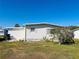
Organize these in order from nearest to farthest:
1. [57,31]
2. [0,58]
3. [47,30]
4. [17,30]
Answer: [0,58] → [57,31] → [47,30] → [17,30]

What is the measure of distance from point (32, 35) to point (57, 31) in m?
7.03

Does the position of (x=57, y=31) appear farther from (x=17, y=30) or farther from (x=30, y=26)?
(x=17, y=30)

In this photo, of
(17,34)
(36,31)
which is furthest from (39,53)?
(17,34)

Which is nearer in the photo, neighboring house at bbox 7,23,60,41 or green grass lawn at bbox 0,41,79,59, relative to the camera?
green grass lawn at bbox 0,41,79,59

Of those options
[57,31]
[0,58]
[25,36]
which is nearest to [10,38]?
[25,36]

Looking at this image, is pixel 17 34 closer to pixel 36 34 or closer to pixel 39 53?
pixel 36 34

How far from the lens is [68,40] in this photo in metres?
19.3

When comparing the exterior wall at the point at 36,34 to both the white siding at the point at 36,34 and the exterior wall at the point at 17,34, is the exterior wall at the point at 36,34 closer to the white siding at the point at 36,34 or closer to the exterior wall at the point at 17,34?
the white siding at the point at 36,34

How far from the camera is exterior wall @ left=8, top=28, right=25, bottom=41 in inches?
1002

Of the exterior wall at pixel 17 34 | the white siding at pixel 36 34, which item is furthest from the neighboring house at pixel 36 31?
the exterior wall at pixel 17 34

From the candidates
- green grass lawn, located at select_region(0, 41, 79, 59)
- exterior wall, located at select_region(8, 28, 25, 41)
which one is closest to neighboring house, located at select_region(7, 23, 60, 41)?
Result: exterior wall, located at select_region(8, 28, 25, 41)

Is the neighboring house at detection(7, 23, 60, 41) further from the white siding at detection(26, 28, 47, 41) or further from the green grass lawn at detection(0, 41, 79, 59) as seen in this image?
the green grass lawn at detection(0, 41, 79, 59)

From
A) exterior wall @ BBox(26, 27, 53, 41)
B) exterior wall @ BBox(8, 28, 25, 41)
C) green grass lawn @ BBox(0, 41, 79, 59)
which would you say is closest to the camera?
green grass lawn @ BBox(0, 41, 79, 59)

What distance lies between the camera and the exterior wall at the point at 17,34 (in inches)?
1002
